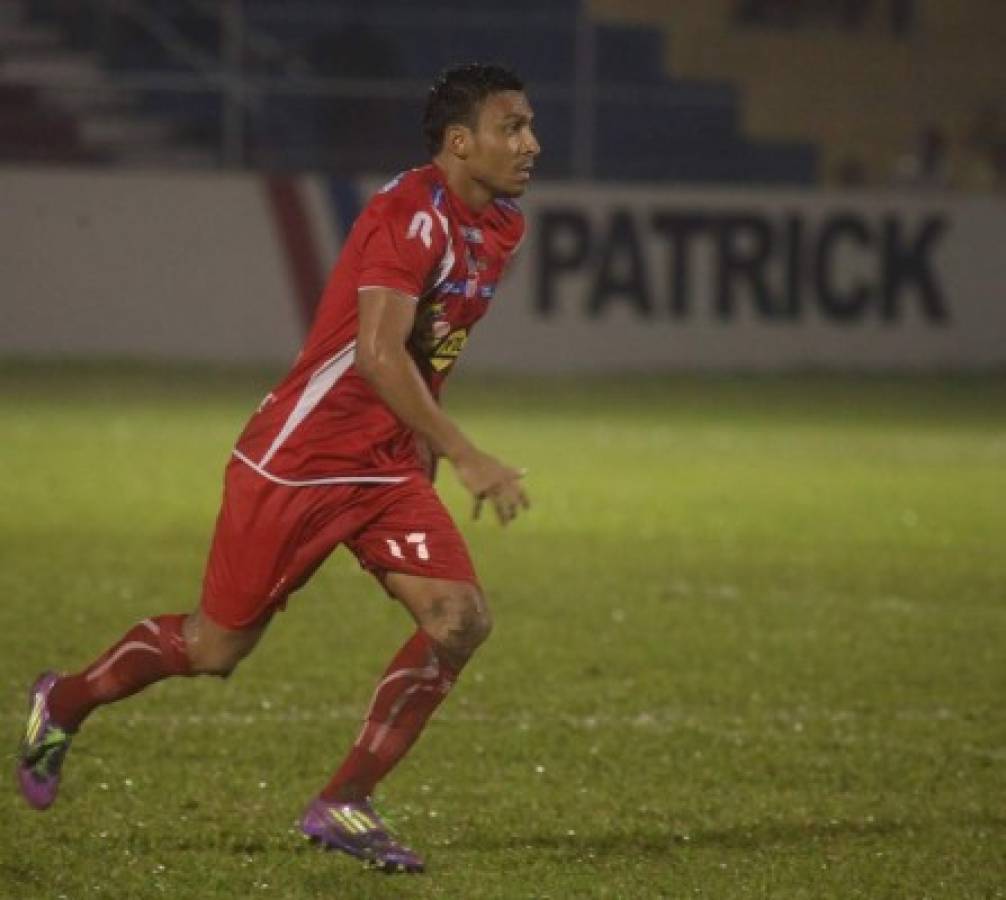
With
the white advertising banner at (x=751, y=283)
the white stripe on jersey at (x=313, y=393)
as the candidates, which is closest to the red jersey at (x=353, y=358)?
the white stripe on jersey at (x=313, y=393)

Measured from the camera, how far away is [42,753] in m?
6.81

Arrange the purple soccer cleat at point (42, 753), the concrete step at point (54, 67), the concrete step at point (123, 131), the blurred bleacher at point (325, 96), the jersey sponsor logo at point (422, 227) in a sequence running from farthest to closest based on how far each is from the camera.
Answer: the concrete step at point (54, 67) < the concrete step at point (123, 131) < the blurred bleacher at point (325, 96) < the purple soccer cleat at point (42, 753) < the jersey sponsor logo at point (422, 227)

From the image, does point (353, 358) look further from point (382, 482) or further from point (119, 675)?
point (119, 675)

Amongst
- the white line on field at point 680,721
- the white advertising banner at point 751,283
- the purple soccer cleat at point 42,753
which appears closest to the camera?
the purple soccer cleat at point 42,753

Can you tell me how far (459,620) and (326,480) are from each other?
473 mm

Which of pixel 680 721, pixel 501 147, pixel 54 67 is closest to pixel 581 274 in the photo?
pixel 54 67

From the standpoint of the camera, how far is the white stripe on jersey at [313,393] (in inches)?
254

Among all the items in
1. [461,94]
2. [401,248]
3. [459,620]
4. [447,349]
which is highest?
[461,94]

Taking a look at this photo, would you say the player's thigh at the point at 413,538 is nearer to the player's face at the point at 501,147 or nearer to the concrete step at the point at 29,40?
the player's face at the point at 501,147

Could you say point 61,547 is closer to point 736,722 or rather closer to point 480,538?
point 480,538

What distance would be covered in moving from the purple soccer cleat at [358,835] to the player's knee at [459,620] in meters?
0.45

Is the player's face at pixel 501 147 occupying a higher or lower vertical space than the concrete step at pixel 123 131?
higher

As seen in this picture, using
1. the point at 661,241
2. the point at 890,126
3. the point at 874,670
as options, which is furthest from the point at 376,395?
the point at 890,126

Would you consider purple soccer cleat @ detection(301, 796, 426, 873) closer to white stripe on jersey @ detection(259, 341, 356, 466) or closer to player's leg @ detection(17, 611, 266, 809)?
player's leg @ detection(17, 611, 266, 809)
